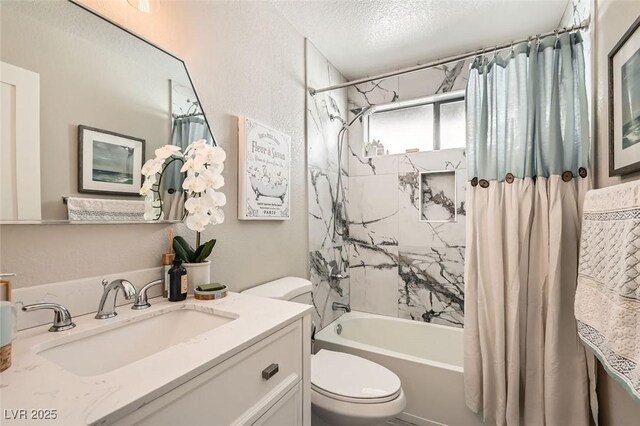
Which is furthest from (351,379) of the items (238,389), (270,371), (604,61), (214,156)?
(604,61)

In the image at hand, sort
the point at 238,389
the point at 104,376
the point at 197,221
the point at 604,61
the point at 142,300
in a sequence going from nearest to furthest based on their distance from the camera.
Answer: the point at 104,376 < the point at 238,389 < the point at 142,300 < the point at 197,221 < the point at 604,61

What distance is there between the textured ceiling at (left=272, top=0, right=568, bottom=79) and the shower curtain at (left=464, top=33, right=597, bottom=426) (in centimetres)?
41

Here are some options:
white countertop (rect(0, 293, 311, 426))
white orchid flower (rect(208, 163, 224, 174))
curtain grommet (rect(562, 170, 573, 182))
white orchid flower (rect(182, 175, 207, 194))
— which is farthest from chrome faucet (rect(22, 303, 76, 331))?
curtain grommet (rect(562, 170, 573, 182))

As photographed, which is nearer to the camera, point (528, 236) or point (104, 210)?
point (104, 210)

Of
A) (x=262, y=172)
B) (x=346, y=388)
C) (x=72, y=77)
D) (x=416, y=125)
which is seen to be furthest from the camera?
(x=416, y=125)

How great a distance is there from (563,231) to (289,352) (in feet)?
4.54

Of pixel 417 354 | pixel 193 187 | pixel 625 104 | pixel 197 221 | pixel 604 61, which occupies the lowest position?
pixel 417 354

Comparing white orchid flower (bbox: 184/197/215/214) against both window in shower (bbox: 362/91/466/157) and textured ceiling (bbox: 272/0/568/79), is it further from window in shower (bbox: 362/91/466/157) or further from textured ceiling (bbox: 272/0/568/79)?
window in shower (bbox: 362/91/466/157)

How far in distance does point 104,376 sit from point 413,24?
2273mm

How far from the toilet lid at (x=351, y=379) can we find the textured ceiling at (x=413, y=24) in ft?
6.74

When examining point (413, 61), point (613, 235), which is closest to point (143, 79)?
point (613, 235)

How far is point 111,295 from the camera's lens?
2.89 feet

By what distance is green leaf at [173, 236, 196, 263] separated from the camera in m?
1.10

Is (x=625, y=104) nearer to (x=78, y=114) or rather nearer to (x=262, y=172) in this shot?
(x=262, y=172)
